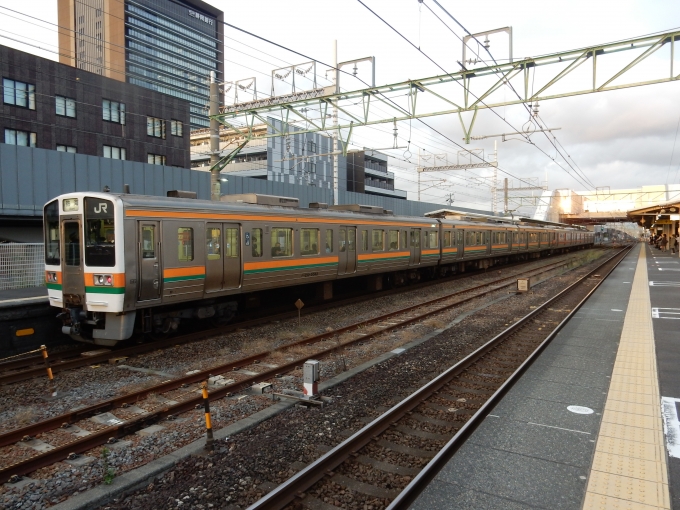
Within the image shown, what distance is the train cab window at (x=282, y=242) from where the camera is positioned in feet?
39.3

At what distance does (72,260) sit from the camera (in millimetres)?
8977

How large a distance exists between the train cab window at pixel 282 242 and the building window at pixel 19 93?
21.0 m

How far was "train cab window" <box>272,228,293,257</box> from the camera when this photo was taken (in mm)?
11984

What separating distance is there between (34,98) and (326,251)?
69.7 ft

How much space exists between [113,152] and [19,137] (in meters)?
4.83

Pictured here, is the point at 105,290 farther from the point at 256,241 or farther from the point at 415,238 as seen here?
the point at 415,238

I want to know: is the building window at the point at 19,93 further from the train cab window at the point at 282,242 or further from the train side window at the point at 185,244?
the train side window at the point at 185,244

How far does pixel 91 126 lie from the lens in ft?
91.0

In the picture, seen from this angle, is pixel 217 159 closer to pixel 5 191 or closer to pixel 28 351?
pixel 28 351

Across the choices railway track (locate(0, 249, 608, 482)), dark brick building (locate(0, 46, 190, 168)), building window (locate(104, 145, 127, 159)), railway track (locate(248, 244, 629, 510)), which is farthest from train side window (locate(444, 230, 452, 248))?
building window (locate(104, 145, 127, 159))

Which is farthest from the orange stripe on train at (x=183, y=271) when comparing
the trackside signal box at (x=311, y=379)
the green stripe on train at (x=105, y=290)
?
the trackside signal box at (x=311, y=379)

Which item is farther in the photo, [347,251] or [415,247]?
[415,247]

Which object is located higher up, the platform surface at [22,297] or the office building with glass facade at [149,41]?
the office building with glass facade at [149,41]

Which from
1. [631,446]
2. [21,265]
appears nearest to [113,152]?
[21,265]
